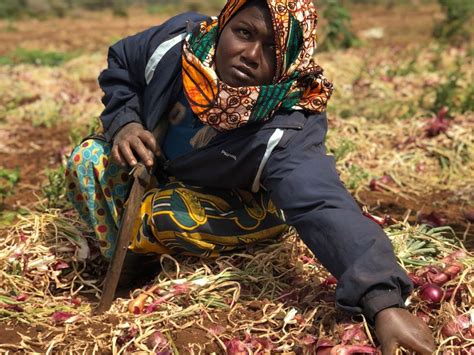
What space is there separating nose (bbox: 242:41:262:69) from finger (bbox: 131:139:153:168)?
0.52m

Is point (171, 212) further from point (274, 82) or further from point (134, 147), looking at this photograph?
point (274, 82)

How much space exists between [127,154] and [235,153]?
1.39 ft

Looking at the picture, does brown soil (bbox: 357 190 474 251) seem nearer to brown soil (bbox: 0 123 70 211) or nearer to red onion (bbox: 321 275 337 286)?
red onion (bbox: 321 275 337 286)

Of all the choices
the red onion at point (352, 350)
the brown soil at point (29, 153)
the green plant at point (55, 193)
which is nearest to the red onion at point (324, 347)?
the red onion at point (352, 350)

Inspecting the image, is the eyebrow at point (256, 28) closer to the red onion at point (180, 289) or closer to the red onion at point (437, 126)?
the red onion at point (180, 289)

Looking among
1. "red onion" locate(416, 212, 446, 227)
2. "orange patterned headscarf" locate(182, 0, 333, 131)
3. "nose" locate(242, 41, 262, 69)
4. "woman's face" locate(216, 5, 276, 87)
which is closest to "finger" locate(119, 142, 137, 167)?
"orange patterned headscarf" locate(182, 0, 333, 131)

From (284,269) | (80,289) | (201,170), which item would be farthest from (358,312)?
(80,289)

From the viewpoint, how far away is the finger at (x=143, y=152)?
8.47ft

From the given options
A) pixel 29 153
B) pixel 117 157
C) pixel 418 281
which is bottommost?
pixel 29 153

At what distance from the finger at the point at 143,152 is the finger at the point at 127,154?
2cm

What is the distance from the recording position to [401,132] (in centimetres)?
472

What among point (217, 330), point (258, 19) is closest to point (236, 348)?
point (217, 330)

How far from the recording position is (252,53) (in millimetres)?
2406

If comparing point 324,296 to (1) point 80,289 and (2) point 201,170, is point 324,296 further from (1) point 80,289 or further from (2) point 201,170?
(1) point 80,289
